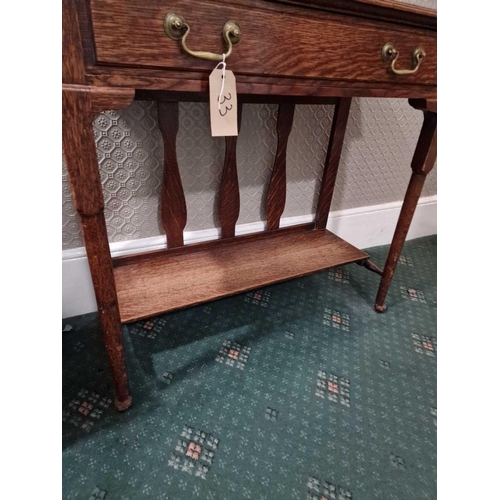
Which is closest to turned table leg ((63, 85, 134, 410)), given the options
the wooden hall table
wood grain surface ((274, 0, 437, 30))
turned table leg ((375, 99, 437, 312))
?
the wooden hall table

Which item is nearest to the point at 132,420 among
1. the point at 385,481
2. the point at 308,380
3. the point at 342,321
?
the point at 308,380

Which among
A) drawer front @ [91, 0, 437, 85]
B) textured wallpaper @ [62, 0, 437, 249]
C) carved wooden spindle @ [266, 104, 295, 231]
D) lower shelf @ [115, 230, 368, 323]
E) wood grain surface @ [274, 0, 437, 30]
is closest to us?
drawer front @ [91, 0, 437, 85]

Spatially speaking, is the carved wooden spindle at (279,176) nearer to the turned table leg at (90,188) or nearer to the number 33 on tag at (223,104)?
the number 33 on tag at (223,104)

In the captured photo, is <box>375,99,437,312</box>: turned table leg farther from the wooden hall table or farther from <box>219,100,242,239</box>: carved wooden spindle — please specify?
<box>219,100,242,239</box>: carved wooden spindle

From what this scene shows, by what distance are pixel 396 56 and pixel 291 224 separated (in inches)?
26.2

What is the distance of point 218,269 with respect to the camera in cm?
90

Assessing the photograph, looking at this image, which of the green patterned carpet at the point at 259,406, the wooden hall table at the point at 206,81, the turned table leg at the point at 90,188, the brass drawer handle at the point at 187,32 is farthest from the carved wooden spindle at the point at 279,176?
the turned table leg at the point at 90,188

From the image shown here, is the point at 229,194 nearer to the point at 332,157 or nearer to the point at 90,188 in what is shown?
the point at 332,157

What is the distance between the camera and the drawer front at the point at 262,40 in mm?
446

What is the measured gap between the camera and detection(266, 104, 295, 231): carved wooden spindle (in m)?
0.98

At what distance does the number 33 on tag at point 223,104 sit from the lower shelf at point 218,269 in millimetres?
389

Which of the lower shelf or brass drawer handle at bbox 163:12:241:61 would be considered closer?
brass drawer handle at bbox 163:12:241:61

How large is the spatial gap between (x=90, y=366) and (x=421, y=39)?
107 centimetres

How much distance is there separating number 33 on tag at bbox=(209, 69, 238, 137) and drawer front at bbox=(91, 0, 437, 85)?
0.07 feet
